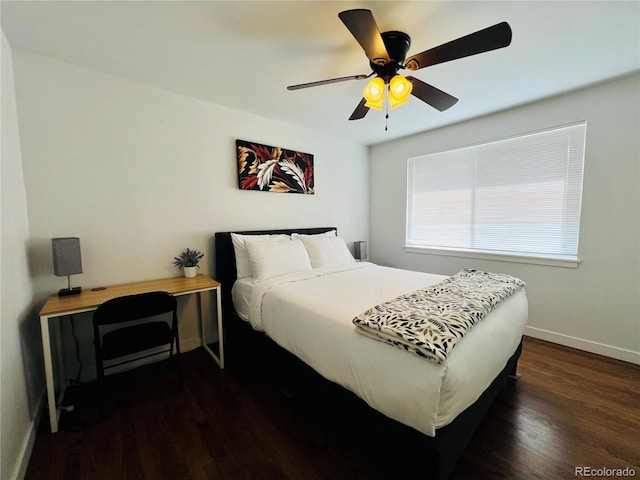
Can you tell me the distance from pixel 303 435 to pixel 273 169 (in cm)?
255

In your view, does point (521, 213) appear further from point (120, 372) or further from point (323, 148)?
point (120, 372)

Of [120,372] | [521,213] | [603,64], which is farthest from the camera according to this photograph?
[521,213]

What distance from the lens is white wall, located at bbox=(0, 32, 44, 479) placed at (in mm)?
1276

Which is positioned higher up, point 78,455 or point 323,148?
point 323,148

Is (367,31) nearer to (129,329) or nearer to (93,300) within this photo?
(93,300)

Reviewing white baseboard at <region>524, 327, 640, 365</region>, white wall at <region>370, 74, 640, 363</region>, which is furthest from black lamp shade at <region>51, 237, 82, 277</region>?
white baseboard at <region>524, 327, 640, 365</region>

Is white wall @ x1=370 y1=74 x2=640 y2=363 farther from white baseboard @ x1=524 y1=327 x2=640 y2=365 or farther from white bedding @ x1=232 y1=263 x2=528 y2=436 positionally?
white bedding @ x1=232 y1=263 x2=528 y2=436

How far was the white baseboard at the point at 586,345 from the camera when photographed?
2.32m

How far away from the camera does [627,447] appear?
147 cm

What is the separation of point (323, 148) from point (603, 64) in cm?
268

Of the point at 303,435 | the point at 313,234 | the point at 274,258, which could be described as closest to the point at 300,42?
the point at 274,258

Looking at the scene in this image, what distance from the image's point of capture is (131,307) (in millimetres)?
1717

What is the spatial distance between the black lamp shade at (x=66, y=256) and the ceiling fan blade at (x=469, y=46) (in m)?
2.58

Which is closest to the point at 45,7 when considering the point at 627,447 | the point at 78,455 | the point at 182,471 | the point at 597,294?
the point at 78,455
